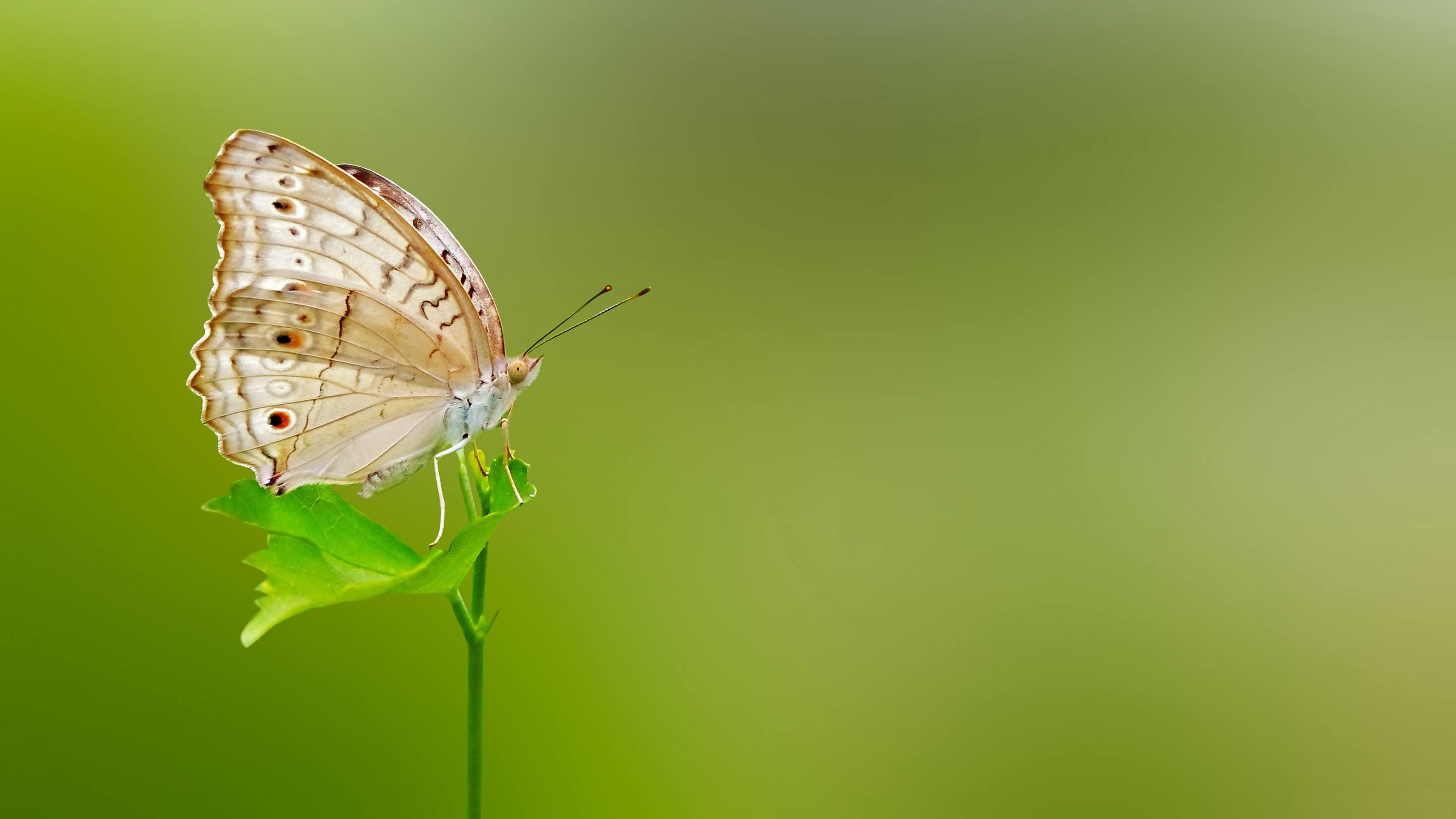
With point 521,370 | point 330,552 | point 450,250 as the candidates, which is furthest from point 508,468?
point 450,250

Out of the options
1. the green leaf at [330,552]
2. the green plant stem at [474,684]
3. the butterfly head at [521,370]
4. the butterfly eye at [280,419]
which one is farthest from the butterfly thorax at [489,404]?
the green plant stem at [474,684]

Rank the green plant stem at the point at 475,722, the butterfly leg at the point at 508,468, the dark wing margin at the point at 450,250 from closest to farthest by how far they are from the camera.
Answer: the green plant stem at the point at 475,722 → the butterfly leg at the point at 508,468 → the dark wing margin at the point at 450,250

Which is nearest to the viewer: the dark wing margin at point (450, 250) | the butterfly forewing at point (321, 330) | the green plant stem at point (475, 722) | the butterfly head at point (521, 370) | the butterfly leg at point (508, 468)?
the green plant stem at point (475, 722)

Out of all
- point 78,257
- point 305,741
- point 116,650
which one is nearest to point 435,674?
point 305,741

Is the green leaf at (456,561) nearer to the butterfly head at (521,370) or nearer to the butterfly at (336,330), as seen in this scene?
the butterfly at (336,330)

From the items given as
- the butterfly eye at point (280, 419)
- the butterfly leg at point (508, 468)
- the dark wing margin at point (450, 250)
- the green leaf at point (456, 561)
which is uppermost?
the dark wing margin at point (450, 250)

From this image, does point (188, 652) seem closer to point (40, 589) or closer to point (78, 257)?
point (40, 589)

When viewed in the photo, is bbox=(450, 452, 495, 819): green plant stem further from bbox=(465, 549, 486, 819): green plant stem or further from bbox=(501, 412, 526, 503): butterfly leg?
bbox=(501, 412, 526, 503): butterfly leg

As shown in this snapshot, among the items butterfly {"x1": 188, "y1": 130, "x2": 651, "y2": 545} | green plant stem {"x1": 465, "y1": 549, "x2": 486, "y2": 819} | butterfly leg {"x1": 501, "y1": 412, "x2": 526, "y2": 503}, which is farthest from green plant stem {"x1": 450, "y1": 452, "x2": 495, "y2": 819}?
butterfly {"x1": 188, "y1": 130, "x2": 651, "y2": 545}
